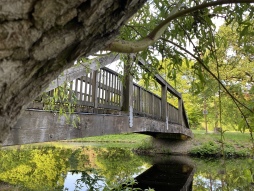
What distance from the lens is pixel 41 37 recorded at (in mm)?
575

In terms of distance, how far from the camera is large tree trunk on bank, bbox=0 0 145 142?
1.72 feet

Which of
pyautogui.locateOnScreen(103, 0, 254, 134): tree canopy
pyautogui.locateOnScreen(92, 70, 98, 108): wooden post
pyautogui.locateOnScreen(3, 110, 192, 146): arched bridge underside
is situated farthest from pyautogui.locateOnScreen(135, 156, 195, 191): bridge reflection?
pyautogui.locateOnScreen(103, 0, 254, 134): tree canopy

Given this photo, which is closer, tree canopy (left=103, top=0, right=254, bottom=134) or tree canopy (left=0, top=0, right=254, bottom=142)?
tree canopy (left=0, top=0, right=254, bottom=142)

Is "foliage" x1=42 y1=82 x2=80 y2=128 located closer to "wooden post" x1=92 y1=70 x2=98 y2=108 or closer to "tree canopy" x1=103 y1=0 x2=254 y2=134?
"wooden post" x1=92 y1=70 x2=98 y2=108

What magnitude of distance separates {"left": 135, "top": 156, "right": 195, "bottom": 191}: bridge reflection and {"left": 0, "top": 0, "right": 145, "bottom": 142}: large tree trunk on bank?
5654 millimetres

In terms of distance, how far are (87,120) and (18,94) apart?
2408mm

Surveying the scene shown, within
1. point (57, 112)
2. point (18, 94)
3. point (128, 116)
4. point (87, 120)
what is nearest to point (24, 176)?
point (128, 116)

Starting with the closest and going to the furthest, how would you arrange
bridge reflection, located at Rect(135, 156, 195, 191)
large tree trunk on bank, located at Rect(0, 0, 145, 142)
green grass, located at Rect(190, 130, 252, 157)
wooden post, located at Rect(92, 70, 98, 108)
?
large tree trunk on bank, located at Rect(0, 0, 145, 142) < wooden post, located at Rect(92, 70, 98, 108) < bridge reflection, located at Rect(135, 156, 195, 191) < green grass, located at Rect(190, 130, 252, 157)

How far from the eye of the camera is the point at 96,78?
3.28m

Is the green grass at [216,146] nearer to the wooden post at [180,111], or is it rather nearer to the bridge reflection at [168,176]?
the wooden post at [180,111]

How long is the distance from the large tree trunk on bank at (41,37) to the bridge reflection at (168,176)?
565 centimetres

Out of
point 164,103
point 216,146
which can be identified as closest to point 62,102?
point 164,103

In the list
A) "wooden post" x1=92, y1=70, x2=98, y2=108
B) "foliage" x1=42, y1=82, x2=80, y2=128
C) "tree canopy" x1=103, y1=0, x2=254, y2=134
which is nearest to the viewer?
"tree canopy" x1=103, y1=0, x2=254, y2=134

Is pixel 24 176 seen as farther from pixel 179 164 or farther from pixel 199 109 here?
pixel 199 109
